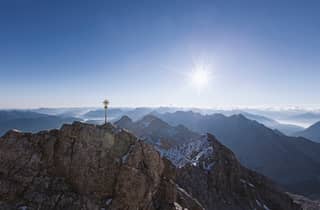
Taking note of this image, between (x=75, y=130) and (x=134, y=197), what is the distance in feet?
37.7

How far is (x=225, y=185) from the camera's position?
102 meters

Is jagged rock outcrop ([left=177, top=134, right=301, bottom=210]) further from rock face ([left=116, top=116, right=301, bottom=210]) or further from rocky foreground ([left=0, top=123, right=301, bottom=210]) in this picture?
rocky foreground ([left=0, top=123, right=301, bottom=210])

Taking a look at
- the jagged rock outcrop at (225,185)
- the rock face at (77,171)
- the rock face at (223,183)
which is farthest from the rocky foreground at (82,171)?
the jagged rock outcrop at (225,185)

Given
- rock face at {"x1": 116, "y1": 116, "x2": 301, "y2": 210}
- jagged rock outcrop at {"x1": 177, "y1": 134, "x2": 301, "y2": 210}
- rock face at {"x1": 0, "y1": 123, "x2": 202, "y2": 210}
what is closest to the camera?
rock face at {"x1": 0, "y1": 123, "x2": 202, "y2": 210}

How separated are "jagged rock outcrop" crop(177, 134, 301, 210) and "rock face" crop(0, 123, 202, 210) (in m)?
58.5

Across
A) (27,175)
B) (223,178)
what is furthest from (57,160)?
(223,178)

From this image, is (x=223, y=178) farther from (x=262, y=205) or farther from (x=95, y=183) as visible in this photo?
(x=95, y=183)

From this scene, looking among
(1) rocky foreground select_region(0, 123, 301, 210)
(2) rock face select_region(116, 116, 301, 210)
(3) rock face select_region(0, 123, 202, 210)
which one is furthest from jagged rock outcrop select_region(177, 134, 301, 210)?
(3) rock face select_region(0, 123, 202, 210)

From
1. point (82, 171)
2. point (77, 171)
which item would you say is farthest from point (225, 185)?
point (77, 171)

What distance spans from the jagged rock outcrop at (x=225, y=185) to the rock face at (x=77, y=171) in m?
58.5

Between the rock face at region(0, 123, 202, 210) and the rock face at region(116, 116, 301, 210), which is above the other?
the rock face at region(0, 123, 202, 210)

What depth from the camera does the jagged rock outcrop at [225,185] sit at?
295 feet

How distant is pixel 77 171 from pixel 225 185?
88370 millimetres

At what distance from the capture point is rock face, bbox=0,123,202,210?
84.3 ft
